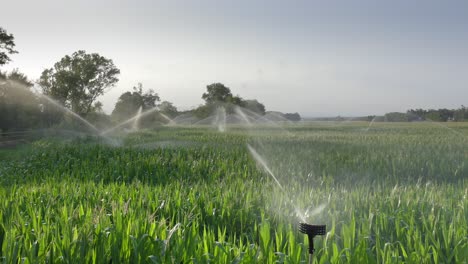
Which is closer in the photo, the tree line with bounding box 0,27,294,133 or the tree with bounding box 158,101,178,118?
the tree line with bounding box 0,27,294,133

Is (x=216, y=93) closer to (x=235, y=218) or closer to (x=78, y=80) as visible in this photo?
(x=78, y=80)

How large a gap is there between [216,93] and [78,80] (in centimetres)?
5074

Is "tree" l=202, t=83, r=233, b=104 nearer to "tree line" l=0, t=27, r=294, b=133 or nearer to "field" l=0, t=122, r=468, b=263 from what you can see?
"tree line" l=0, t=27, r=294, b=133

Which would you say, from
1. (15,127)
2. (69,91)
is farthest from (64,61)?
(15,127)

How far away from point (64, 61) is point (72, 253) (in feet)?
177

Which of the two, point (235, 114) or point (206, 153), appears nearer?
point (206, 153)

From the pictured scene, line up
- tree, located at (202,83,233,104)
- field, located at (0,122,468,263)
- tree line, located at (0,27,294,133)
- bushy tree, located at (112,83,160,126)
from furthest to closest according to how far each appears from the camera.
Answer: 1. tree, located at (202,83,233,104)
2. bushy tree, located at (112,83,160,126)
3. tree line, located at (0,27,294,133)
4. field, located at (0,122,468,263)

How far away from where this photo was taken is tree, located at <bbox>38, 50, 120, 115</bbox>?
49666 millimetres

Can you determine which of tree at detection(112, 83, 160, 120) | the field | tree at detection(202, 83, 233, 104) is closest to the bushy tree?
tree at detection(112, 83, 160, 120)

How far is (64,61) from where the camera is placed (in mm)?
51469

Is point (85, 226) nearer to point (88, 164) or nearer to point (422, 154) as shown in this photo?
point (88, 164)

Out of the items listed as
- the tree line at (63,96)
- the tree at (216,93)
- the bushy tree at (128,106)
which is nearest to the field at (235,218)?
the tree line at (63,96)

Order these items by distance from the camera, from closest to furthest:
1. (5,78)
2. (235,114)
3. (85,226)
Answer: (85,226), (5,78), (235,114)

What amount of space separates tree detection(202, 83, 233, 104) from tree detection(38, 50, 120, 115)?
44.0 metres
